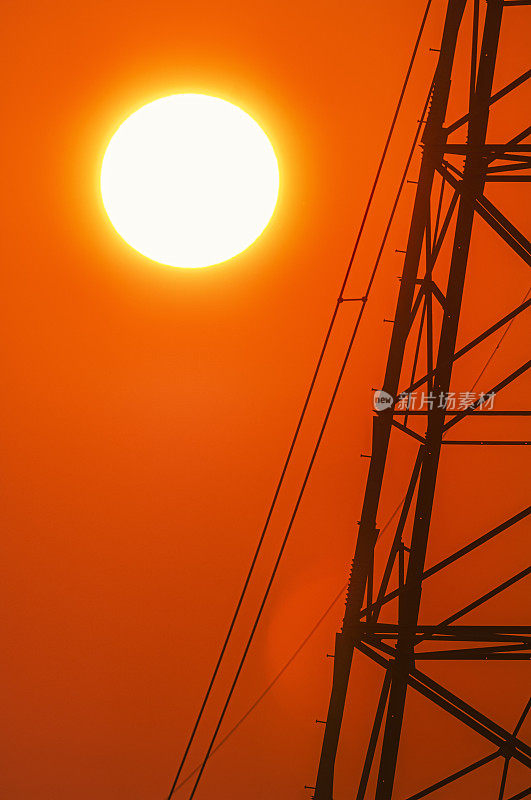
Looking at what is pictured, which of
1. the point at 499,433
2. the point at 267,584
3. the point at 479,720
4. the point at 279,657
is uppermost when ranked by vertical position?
the point at 499,433

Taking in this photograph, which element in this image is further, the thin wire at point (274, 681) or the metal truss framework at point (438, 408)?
the thin wire at point (274, 681)

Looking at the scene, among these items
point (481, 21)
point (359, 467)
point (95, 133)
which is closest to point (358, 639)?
point (359, 467)

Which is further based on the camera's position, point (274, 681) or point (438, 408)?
point (274, 681)

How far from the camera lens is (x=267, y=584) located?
1173cm

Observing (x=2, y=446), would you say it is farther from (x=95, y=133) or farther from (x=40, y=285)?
(x=95, y=133)

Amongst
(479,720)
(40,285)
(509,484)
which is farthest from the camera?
(509,484)

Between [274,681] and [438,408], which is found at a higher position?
[438,408]

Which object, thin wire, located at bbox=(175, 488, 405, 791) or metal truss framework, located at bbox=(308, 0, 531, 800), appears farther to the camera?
thin wire, located at bbox=(175, 488, 405, 791)

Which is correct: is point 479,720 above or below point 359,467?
below

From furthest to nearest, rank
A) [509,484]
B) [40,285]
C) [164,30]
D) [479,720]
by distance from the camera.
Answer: [509,484] < [40,285] < [164,30] < [479,720]

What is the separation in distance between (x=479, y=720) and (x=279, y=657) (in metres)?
5.19

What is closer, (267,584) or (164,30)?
(164,30)

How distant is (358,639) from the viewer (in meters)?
7.38

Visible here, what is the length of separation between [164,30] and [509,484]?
755 cm
